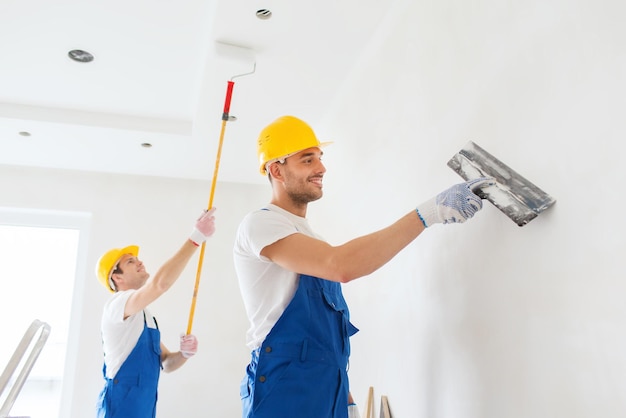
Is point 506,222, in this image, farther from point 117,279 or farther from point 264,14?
point 117,279

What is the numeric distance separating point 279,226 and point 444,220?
475mm

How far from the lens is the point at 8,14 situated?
236 centimetres

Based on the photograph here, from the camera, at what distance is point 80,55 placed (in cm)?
268

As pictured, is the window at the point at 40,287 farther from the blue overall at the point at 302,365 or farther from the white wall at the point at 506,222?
the blue overall at the point at 302,365

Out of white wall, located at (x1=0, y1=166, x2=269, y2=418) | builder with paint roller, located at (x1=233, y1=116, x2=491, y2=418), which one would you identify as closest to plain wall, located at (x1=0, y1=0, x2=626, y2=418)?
builder with paint roller, located at (x1=233, y1=116, x2=491, y2=418)

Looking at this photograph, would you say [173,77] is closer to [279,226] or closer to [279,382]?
[279,226]

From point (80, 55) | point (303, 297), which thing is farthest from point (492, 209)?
point (80, 55)

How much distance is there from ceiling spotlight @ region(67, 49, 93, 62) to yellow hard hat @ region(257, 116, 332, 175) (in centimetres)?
152

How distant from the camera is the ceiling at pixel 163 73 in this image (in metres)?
2.29

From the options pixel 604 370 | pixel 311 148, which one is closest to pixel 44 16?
pixel 311 148

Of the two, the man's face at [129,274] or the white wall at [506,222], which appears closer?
the white wall at [506,222]

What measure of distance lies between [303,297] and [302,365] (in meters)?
0.20

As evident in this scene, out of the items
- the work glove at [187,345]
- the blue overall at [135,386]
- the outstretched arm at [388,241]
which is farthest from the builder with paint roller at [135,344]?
the outstretched arm at [388,241]

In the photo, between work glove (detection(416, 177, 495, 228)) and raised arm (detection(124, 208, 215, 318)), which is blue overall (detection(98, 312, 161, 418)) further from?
work glove (detection(416, 177, 495, 228))
